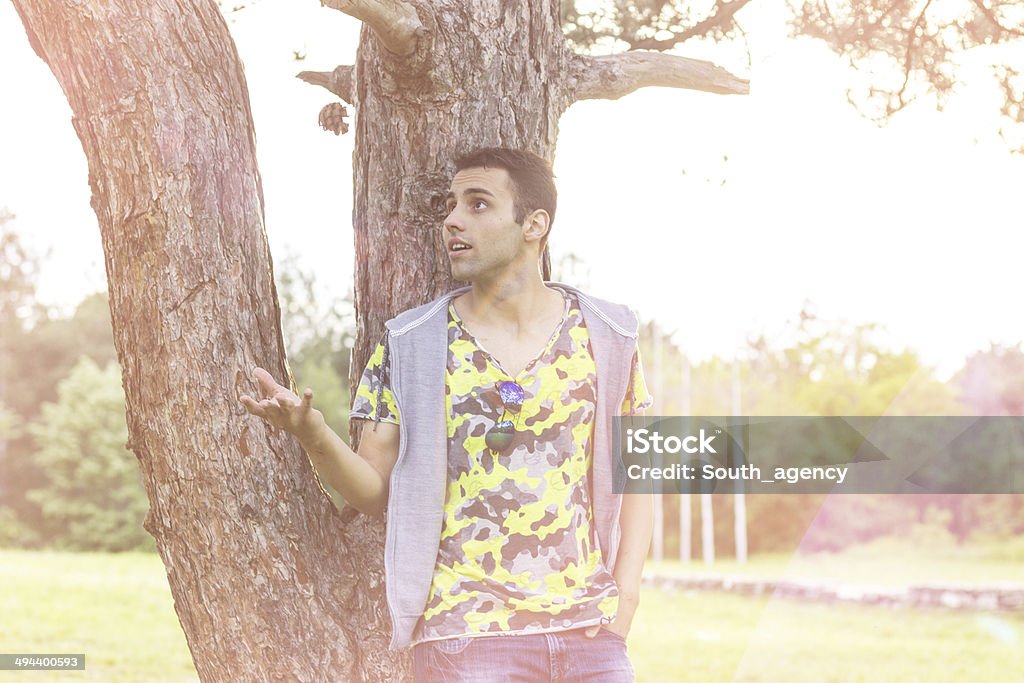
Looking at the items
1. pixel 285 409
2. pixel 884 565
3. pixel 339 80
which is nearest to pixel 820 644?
pixel 884 565

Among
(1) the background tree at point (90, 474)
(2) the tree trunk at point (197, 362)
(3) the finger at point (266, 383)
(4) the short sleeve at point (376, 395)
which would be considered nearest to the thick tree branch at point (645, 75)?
(2) the tree trunk at point (197, 362)

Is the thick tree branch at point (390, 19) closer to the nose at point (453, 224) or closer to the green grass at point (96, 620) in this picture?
the nose at point (453, 224)

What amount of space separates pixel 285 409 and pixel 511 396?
0.48 metres

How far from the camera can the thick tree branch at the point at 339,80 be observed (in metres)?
3.15

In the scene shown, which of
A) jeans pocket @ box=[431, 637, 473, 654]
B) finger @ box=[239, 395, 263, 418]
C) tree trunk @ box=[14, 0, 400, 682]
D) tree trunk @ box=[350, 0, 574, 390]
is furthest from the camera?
tree trunk @ box=[350, 0, 574, 390]

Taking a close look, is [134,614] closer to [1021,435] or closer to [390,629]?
[390,629]

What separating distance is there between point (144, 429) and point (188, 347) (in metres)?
0.22

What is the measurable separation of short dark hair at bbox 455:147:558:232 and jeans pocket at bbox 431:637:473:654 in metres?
0.89

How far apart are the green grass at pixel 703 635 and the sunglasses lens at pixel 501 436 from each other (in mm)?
7186

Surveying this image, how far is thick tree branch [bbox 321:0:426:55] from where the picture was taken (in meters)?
2.43

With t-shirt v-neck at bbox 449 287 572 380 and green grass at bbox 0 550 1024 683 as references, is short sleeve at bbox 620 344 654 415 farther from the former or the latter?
green grass at bbox 0 550 1024 683

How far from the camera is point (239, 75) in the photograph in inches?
104

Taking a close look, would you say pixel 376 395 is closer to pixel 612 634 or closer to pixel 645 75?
pixel 612 634

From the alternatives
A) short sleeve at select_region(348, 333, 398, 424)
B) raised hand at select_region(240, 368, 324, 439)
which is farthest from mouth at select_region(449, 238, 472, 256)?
raised hand at select_region(240, 368, 324, 439)
